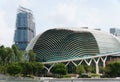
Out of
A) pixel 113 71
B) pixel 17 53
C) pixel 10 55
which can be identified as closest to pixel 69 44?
pixel 17 53

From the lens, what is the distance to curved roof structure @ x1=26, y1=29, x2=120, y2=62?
533 ft

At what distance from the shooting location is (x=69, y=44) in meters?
165

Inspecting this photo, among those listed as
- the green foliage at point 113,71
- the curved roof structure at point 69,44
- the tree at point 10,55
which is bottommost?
the green foliage at point 113,71

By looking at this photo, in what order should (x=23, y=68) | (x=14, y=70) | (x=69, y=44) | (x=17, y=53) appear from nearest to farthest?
(x=14, y=70)
(x=23, y=68)
(x=17, y=53)
(x=69, y=44)

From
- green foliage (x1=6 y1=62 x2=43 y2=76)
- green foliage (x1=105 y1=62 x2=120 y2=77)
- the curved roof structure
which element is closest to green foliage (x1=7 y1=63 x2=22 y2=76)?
green foliage (x1=6 y1=62 x2=43 y2=76)

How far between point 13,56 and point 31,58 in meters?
9.97

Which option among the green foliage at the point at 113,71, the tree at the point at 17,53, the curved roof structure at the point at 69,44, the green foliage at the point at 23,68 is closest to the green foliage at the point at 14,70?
the green foliage at the point at 23,68

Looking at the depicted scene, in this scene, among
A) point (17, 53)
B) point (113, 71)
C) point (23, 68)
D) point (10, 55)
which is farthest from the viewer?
point (17, 53)

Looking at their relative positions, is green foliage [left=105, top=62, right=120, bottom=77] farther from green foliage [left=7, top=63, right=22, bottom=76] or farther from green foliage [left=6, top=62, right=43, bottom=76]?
green foliage [left=7, top=63, right=22, bottom=76]

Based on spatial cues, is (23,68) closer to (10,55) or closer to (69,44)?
(10,55)

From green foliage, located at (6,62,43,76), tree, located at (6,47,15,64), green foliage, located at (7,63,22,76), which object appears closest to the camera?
green foliage, located at (7,63,22,76)

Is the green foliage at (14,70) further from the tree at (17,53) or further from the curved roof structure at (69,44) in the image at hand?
the curved roof structure at (69,44)

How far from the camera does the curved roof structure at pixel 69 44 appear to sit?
162 meters

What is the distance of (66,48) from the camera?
164125 mm
